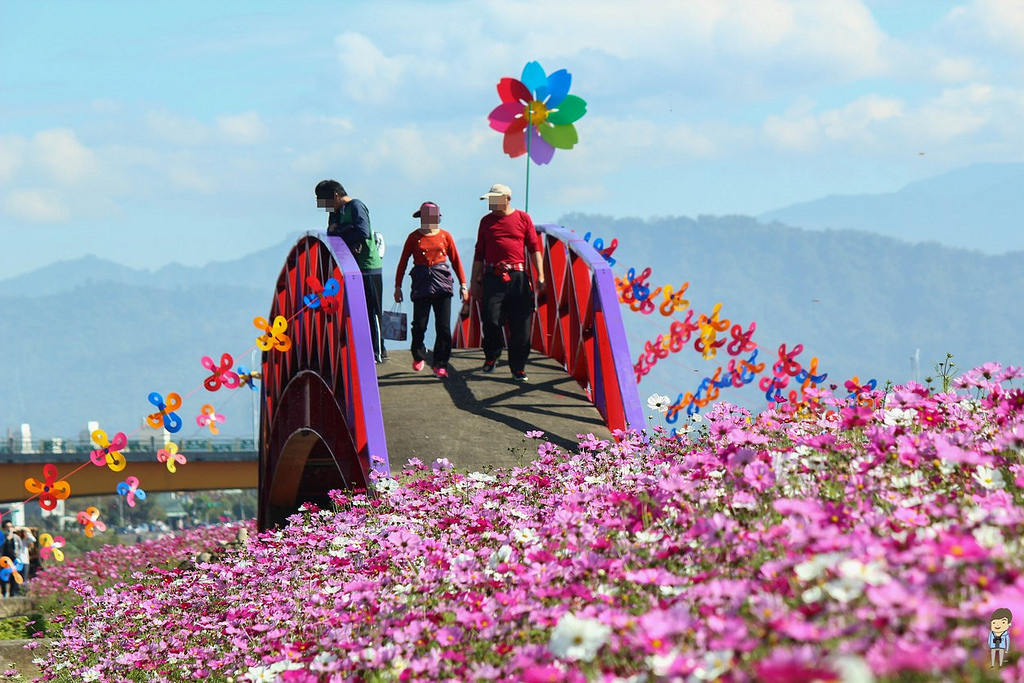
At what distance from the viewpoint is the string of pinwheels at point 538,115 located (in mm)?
14211

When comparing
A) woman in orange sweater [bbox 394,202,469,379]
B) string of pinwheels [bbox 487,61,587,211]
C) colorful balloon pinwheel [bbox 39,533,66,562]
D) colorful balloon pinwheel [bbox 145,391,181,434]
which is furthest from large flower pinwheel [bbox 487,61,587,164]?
colorful balloon pinwheel [bbox 39,533,66,562]

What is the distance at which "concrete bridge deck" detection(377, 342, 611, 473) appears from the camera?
11070 millimetres

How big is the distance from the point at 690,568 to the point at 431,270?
8.77 meters

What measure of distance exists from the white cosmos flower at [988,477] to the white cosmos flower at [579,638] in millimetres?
1932

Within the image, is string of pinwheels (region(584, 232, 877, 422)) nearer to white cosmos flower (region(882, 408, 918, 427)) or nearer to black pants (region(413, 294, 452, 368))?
black pants (region(413, 294, 452, 368))

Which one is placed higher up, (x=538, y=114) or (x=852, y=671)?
(x=538, y=114)

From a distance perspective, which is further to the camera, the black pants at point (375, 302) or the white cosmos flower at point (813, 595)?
the black pants at point (375, 302)

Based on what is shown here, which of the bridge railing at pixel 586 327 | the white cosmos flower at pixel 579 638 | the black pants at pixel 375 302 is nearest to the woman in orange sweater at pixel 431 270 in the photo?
the black pants at pixel 375 302

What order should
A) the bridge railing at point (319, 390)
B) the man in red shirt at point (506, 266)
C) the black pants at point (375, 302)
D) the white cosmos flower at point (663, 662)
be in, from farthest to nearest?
the black pants at point (375, 302) < the man in red shirt at point (506, 266) < the bridge railing at point (319, 390) < the white cosmos flower at point (663, 662)

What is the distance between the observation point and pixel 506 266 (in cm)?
1238

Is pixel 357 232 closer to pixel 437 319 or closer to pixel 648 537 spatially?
pixel 437 319

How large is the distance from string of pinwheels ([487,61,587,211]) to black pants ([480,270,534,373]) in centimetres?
209

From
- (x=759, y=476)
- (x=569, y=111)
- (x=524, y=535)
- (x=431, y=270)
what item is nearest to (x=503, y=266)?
(x=431, y=270)

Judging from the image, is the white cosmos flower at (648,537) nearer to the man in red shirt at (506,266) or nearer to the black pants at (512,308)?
the man in red shirt at (506,266)
